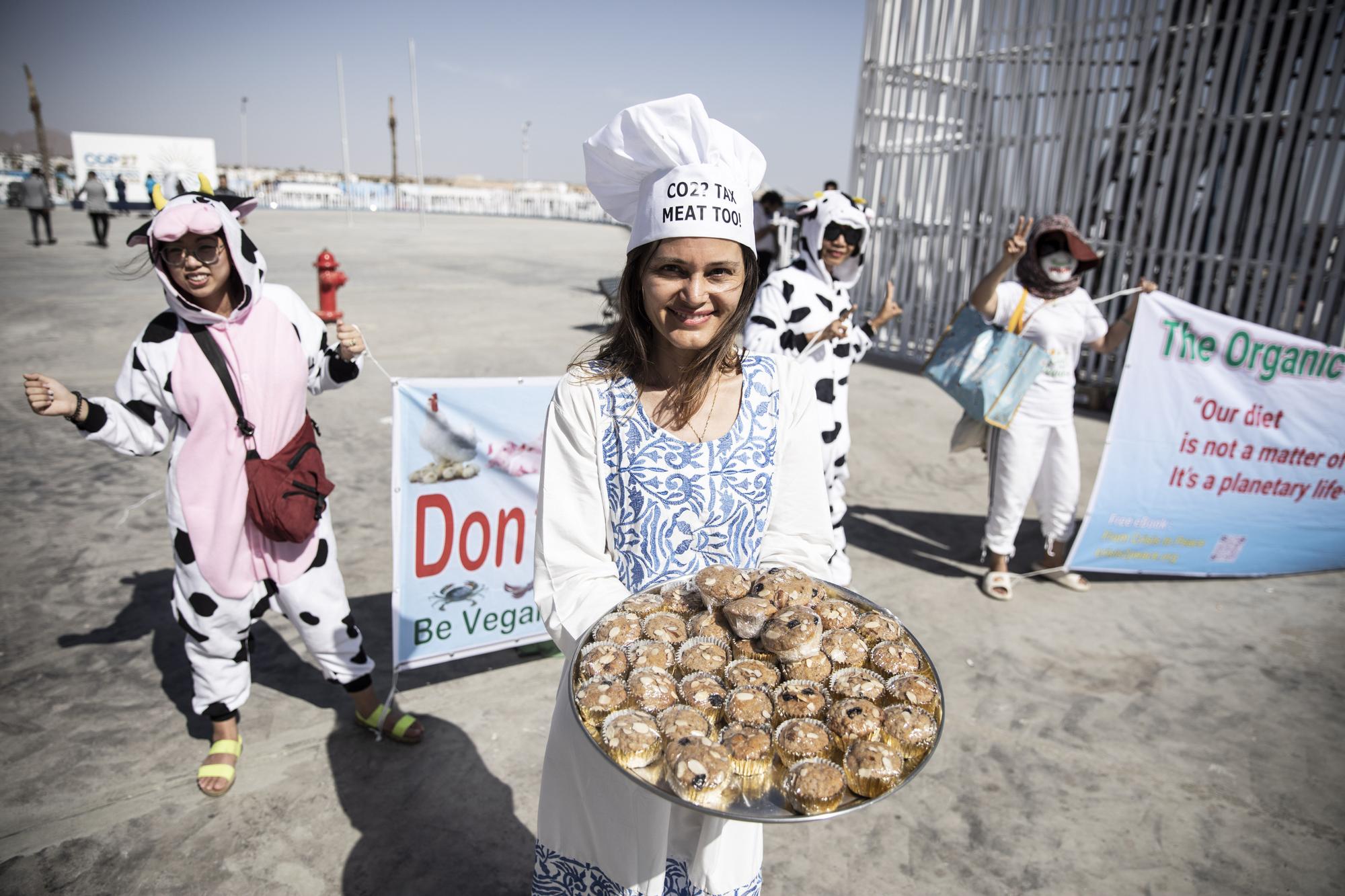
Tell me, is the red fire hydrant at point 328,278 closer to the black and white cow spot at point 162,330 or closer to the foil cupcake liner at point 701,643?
the black and white cow spot at point 162,330

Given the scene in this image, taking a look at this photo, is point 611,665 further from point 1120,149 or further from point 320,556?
point 1120,149

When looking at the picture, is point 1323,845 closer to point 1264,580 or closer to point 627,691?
point 1264,580

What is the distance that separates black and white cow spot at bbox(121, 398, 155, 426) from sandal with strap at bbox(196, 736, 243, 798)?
4.36 ft

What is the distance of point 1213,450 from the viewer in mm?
4816

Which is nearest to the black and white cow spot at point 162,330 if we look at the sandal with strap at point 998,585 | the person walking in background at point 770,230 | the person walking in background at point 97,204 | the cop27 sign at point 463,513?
the cop27 sign at point 463,513

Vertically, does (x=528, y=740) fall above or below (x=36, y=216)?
below

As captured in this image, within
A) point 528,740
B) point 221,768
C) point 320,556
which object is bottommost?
point 528,740

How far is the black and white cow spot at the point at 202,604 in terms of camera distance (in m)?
2.76

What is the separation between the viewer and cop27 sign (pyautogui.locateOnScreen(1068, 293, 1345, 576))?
4680 millimetres

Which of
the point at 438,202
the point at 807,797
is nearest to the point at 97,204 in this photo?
the point at 807,797

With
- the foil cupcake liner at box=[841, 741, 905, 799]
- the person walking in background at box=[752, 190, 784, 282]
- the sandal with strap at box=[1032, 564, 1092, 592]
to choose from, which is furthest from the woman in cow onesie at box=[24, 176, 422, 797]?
the person walking in background at box=[752, 190, 784, 282]

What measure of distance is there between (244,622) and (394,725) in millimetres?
780

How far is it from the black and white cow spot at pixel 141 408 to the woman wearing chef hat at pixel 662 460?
180 centimetres

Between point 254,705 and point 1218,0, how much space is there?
1116 centimetres
